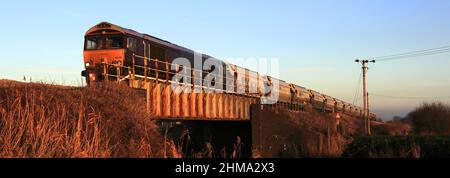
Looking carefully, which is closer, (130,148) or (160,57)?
(130,148)

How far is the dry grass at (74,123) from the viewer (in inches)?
317

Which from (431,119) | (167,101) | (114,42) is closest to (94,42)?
(114,42)

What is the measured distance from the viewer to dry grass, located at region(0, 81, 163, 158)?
317 inches

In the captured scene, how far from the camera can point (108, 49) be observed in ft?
73.7

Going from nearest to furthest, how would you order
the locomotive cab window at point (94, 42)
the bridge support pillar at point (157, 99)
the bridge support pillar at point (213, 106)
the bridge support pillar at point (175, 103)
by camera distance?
the bridge support pillar at point (157, 99), the bridge support pillar at point (175, 103), the locomotive cab window at point (94, 42), the bridge support pillar at point (213, 106)

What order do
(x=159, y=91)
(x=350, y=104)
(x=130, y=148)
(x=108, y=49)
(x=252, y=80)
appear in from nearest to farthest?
(x=130, y=148)
(x=159, y=91)
(x=108, y=49)
(x=252, y=80)
(x=350, y=104)

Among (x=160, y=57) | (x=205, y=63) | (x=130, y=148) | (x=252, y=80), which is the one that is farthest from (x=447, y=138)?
(x=252, y=80)

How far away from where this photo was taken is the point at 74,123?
9.17 metres

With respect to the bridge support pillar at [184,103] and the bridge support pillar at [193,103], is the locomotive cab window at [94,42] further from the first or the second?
the bridge support pillar at [193,103]

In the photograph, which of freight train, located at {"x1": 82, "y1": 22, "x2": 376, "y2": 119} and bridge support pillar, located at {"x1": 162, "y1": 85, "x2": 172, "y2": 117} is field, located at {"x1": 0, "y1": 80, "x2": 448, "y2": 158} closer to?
bridge support pillar, located at {"x1": 162, "y1": 85, "x2": 172, "y2": 117}

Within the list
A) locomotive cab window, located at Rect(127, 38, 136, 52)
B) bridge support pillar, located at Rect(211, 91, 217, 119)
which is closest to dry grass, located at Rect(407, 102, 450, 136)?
bridge support pillar, located at Rect(211, 91, 217, 119)

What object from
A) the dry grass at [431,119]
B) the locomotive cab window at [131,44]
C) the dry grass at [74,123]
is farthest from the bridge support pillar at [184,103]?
the dry grass at [431,119]
